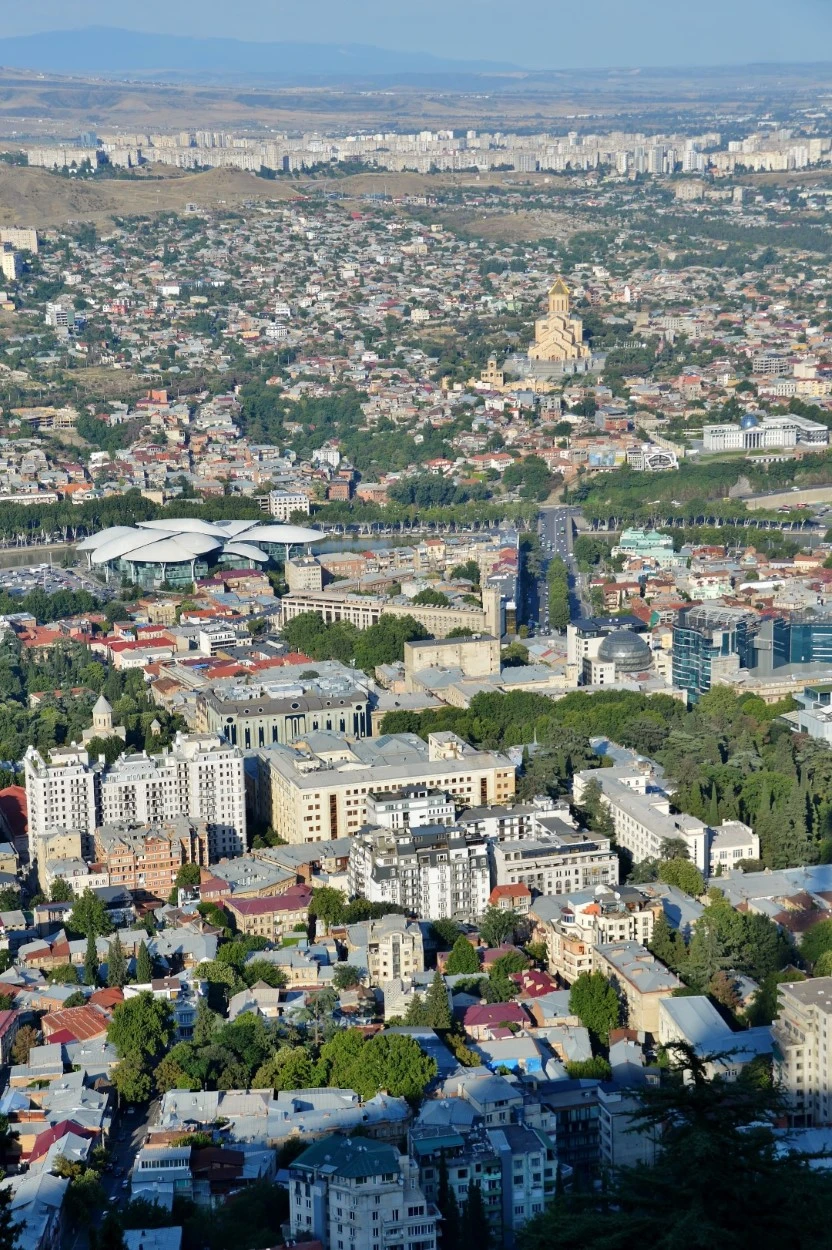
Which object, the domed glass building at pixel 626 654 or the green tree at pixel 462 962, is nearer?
the green tree at pixel 462 962

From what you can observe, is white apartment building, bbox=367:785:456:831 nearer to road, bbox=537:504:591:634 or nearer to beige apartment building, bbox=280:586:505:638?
beige apartment building, bbox=280:586:505:638

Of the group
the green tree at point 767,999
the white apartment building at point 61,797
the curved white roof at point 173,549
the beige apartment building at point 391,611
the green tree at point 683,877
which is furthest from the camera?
the curved white roof at point 173,549

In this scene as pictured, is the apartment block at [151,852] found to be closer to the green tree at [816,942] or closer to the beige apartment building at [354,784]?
the beige apartment building at [354,784]

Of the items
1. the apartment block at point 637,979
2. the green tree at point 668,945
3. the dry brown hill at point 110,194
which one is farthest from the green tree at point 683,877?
the dry brown hill at point 110,194

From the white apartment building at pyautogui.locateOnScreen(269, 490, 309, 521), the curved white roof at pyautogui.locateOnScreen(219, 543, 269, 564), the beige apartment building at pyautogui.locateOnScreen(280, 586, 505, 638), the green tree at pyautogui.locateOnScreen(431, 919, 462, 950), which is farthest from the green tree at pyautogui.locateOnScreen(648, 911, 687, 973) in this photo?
the white apartment building at pyautogui.locateOnScreen(269, 490, 309, 521)

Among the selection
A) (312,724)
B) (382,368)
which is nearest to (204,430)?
(382,368)

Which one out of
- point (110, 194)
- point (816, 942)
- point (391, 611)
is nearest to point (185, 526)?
point (391, 611)
